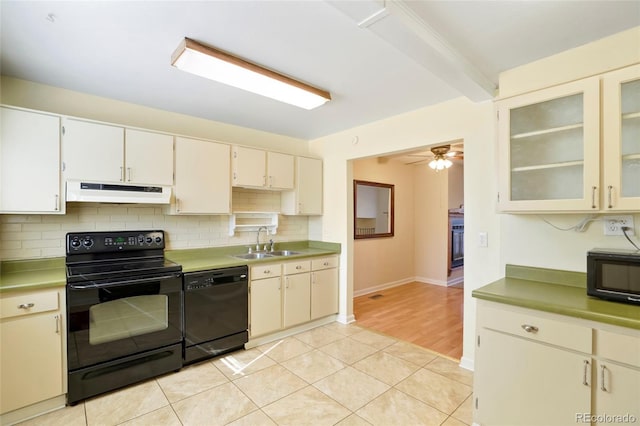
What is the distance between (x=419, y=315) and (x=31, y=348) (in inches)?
155

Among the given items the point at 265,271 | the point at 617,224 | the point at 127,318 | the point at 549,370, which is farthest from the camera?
the point at 265,271

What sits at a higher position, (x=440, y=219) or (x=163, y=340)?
(x=440, y=219)

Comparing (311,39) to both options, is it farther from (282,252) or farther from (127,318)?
(282,252)

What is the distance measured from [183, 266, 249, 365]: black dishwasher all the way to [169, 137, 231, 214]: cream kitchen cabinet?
0.68 m

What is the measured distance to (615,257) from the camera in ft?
5.45

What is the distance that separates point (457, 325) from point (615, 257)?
2.33 m

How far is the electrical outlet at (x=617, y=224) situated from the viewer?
6.02 feet

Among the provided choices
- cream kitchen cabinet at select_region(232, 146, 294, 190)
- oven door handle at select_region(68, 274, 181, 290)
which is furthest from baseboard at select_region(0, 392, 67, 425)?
cream kitchen cabinet at select_region(232, 146, 294, 190)

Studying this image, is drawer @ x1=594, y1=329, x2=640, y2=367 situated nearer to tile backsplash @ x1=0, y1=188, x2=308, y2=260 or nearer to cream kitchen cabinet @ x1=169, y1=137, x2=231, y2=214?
cream kitchen cabinet @ x1=169, y1=137, x2=231, y2=214

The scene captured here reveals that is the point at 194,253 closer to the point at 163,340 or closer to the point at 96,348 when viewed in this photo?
the point at 163,340

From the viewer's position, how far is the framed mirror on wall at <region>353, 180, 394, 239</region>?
16.8 ft

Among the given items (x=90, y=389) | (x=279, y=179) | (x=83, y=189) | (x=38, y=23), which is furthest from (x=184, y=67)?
(x=90, y=389)

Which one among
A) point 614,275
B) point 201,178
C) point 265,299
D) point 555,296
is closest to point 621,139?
point 614,275

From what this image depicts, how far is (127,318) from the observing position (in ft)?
7.82
